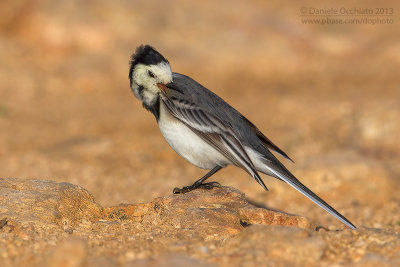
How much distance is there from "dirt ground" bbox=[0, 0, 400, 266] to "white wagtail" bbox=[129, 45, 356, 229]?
6.82ft

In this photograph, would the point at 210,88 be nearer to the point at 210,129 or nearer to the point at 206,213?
the point at 210,129

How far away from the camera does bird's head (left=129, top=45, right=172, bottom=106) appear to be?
670 centimetres

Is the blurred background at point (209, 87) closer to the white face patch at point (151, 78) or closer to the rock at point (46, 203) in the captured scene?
the white face patch at point (151, 78)

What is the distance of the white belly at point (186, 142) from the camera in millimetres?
6469

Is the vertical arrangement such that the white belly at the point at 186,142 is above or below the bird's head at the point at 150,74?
below

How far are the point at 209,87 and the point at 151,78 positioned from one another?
9.39 m

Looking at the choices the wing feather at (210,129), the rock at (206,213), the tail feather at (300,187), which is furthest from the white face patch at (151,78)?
the tail feather at (300,187)

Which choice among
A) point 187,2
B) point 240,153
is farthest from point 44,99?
point 240,153

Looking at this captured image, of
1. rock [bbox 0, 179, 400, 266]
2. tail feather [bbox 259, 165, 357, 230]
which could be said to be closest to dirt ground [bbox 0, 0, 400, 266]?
tail feather [bbox 259, 165, 357, 230]

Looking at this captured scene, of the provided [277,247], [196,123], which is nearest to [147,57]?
[196,123]

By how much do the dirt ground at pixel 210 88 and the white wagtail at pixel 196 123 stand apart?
6.82 feet

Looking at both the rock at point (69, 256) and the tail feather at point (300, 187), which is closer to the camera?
the rock at point (69, 256)

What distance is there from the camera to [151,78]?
6.76 meters

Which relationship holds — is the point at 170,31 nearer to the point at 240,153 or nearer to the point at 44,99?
the point at 44,99
